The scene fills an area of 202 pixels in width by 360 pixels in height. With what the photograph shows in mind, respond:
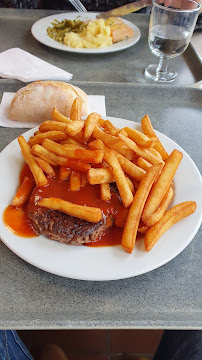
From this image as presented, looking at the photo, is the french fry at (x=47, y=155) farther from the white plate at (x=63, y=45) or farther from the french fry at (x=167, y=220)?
the white plate at (x=63, y=45)

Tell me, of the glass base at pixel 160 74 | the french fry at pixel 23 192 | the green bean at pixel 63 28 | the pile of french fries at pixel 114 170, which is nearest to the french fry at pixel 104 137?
the pile of french fries at pixel 114 170

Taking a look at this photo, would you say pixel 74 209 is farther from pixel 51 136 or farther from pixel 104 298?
pixel 51 136

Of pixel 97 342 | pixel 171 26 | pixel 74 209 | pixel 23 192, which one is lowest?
pixel 97 342

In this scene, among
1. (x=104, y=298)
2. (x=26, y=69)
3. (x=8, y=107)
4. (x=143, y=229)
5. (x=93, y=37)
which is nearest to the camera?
(x=104, y=298)

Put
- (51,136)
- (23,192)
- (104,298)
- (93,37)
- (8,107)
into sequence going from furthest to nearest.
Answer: (93,37) → (8,107) → (51,136) → (23,192) → (104,298)

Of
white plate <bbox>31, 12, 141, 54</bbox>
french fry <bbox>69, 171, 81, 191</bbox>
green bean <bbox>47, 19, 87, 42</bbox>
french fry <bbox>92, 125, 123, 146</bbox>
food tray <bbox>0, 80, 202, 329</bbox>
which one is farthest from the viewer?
→ green bean <bbox>47, 19, 87, 42</bbox>

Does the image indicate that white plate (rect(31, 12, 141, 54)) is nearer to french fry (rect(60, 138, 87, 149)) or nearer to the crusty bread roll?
the crusty bread roll

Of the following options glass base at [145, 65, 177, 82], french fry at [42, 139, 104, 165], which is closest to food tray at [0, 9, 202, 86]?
glass base at [145, 65, 177, 82]

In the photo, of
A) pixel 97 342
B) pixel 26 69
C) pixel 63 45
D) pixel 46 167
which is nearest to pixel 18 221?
pixel 46 167
